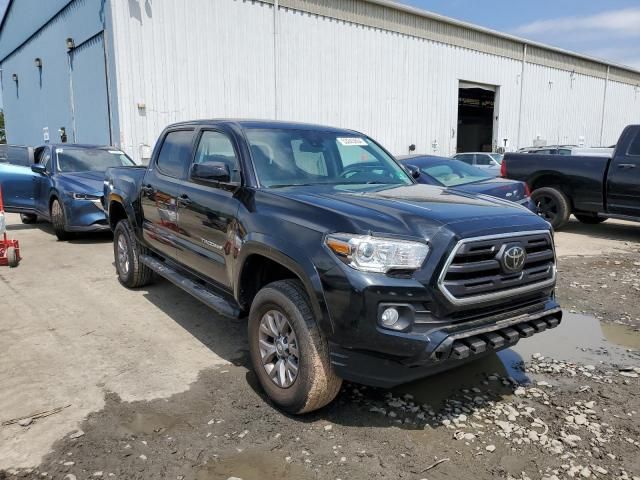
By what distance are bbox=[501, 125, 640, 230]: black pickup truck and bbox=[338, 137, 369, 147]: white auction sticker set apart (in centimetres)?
627

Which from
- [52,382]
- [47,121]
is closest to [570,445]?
[52,382]

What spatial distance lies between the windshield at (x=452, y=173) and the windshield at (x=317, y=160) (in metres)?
3.61

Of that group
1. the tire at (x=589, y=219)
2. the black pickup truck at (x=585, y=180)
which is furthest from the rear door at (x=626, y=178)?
the tire at (x=589, y=219)

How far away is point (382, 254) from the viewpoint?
8.84ft

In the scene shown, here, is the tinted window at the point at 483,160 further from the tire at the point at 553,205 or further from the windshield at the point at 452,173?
the windshield at the point at 452,173

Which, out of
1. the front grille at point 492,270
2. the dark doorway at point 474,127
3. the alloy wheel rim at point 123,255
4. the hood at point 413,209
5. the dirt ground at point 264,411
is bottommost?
the dirt ground at point 264,411

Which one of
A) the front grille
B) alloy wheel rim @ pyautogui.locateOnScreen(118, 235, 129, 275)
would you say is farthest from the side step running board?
the front grille

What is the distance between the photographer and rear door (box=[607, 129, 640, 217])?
8.59 m

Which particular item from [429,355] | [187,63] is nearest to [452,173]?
[429,355]

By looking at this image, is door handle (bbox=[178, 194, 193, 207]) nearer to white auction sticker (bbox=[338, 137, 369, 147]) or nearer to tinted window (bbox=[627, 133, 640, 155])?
white auction sticker (bbox=[338, 137, 369, 147])

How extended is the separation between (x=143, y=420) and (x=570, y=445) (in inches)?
100.0

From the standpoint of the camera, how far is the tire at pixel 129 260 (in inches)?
227

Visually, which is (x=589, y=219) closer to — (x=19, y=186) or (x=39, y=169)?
(x=39, y=169)

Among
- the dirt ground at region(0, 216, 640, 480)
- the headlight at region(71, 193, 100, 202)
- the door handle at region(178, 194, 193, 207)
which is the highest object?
the door handle at region(178, 194, 193, 207)
